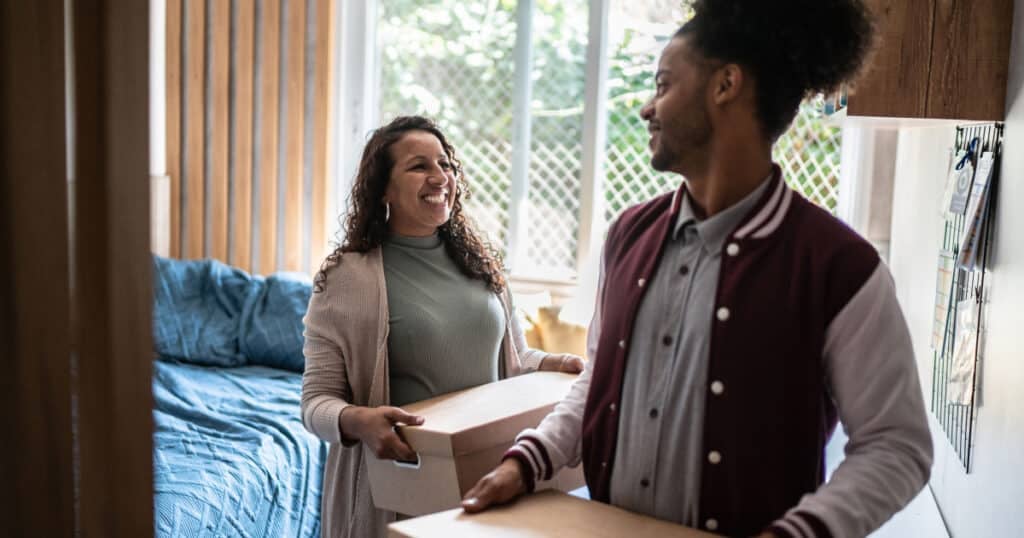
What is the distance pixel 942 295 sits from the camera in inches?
88.2

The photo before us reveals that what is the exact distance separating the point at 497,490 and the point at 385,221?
0.97 metres

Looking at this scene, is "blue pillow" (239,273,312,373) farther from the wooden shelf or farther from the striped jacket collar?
the striped jacket collar

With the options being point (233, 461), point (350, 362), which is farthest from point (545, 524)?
point (233, 461)

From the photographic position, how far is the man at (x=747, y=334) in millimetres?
1100

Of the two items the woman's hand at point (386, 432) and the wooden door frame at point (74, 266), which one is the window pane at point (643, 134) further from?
the wooden door frame at point (74, 266)

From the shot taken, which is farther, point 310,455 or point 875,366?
point 310,455

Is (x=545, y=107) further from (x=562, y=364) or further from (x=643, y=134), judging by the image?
(x=562, y=364)

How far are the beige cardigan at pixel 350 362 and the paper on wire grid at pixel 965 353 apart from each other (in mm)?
1121

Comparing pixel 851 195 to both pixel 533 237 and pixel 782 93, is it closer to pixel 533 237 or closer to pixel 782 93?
pixel 533 237

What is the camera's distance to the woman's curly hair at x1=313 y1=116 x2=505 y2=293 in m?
2.05

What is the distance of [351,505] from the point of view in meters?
1.97

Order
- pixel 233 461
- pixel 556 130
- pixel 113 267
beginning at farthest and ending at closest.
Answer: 1. pixel 556 130
2. pixel 233 461
3. pixel 113 267

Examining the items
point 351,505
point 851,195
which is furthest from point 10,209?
point 851,195

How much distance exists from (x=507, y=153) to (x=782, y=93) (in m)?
3.31
